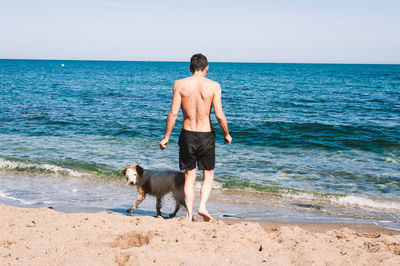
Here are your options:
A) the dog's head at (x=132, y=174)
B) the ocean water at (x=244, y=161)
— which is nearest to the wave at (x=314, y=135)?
the ocean water at (x=244, y=161)

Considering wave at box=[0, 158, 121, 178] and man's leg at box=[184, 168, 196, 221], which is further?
wave at box=[0, 158, 121, 178]

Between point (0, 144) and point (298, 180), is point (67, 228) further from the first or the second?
point (0, 144)

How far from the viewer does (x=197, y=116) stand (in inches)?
197

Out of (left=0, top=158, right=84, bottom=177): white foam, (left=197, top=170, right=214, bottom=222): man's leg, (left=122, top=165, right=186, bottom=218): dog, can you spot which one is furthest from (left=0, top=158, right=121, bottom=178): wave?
(left=197, top=170, right=214, bottom=222): man's leg

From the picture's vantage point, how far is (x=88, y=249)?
3.93 meters

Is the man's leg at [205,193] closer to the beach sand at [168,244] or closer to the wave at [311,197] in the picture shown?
the beach sand at [168,244]

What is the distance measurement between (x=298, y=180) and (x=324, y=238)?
4226 mm

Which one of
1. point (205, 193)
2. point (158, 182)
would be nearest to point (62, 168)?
point (158, 182)

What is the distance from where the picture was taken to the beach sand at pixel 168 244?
3715 mm

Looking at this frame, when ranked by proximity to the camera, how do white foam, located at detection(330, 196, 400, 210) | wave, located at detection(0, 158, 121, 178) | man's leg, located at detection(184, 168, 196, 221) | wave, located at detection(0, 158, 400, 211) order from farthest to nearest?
→ 1. wave, located at detection(0, 158, 121, 178)
2. wave, located at detection(0, 158, 400, 211)
3. white foam, located at detection(330, 196, 400, 210)
4. man's leg, located at detection(184, 168, 196, 221)

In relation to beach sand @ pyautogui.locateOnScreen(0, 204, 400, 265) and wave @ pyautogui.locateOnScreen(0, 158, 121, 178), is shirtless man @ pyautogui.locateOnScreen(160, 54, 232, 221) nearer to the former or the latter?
beach sand @ pyautogui.locateOnScreen(0, 204, 400, 265)

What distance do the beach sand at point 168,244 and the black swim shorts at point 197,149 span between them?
80 cm

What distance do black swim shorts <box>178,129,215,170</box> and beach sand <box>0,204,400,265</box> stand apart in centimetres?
80

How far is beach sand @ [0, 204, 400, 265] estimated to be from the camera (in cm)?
371
